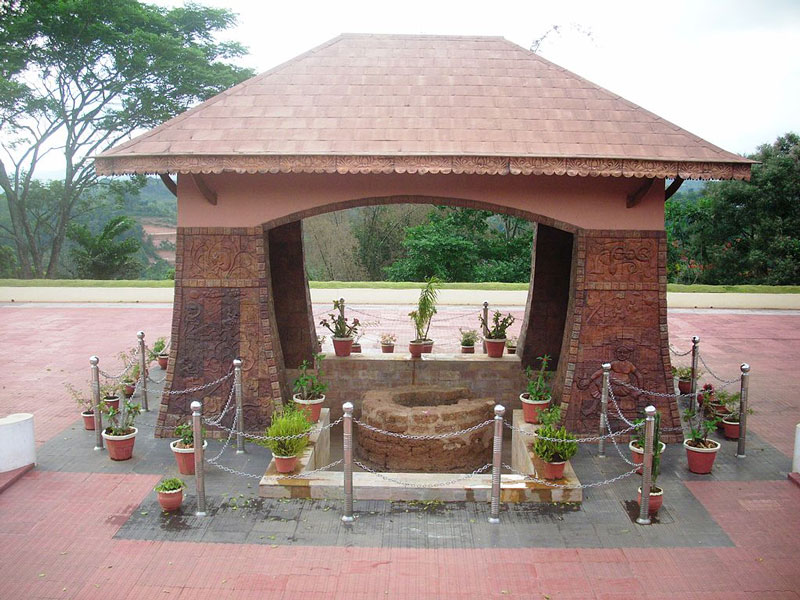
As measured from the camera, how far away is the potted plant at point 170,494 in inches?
256

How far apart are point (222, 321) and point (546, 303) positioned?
4.88 m

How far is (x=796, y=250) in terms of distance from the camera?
2231 centimetres

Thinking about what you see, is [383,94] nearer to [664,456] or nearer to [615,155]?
[615,155]

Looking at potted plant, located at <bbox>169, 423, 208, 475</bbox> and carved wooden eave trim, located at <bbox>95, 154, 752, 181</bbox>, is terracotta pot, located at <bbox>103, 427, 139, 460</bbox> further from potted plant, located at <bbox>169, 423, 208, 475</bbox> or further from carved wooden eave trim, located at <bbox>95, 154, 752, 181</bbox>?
carved wooden eave trim, located at <bbox>95, 154, 752, 181</bbox>

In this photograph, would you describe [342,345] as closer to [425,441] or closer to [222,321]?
[222,321]

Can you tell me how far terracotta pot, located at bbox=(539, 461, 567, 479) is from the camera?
695cm

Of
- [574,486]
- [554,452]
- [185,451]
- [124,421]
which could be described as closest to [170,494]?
[185,451]

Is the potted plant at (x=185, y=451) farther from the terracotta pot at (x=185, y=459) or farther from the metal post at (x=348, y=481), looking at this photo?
the metal post at (x=348, y=481)

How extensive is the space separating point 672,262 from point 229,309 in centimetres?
2095

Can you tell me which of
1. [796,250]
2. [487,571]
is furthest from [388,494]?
[796,250]

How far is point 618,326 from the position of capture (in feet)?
27.3

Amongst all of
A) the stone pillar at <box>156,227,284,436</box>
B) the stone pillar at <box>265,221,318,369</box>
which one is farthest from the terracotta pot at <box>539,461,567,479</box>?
Answer: the stone pillar at <box>265,221,318,369</box>

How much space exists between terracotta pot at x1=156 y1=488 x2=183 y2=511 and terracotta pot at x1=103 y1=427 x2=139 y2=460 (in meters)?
1.37

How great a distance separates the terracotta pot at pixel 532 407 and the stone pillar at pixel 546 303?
198cm
